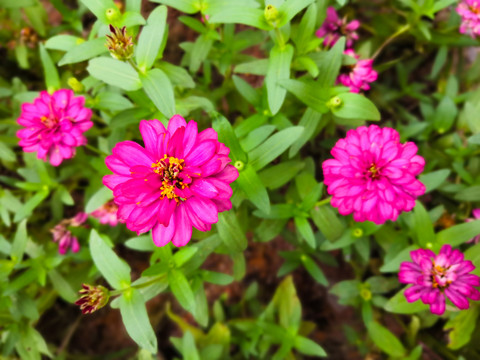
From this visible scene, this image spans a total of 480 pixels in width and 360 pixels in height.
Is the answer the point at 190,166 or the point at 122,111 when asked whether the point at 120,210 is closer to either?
the point at 190,166

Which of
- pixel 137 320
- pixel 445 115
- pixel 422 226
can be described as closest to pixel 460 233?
pixel 422 226

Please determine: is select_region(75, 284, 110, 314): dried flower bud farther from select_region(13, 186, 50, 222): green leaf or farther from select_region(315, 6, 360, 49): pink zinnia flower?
select_region(315, 6, 360, 49): pink zinnia flower

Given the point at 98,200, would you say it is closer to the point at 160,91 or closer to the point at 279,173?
the point at 160,91

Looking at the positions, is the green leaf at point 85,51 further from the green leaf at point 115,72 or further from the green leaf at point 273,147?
the green leaf at point 273,147

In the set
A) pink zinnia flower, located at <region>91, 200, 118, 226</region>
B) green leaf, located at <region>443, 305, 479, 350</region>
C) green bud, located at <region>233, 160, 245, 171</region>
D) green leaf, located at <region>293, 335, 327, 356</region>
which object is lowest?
green leaf, located at <region>293, 335, 327, 356</region>

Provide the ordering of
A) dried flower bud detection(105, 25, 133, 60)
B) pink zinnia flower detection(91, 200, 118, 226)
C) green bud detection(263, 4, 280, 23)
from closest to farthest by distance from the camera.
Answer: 1. dried flower bud detection(105, 25, 133, 60)
2. green bud detection(263, 4, 280, 23)
3. pink zinnia flower detection(91, 200, 118, 226)

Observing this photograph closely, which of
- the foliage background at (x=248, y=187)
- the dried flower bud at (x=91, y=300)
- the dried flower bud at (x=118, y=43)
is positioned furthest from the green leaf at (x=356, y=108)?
the dried flower bud at (x=91, y=300)

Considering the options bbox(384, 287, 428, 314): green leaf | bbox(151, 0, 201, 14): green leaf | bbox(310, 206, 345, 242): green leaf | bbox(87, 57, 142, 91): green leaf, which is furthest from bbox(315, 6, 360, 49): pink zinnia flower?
bbox(384, 287, 428, 314): green leaf
